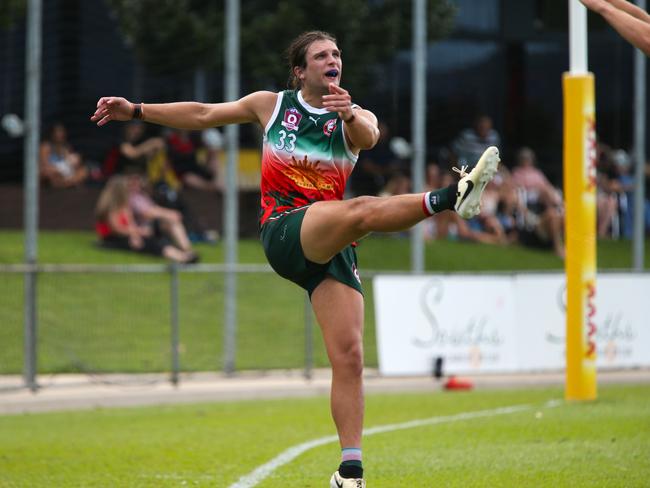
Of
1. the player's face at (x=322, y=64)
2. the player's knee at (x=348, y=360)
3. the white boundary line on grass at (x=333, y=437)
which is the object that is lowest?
the white boundary line on grass at (x=333, y=437)

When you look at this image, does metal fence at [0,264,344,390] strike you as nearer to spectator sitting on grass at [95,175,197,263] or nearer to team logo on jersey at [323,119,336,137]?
spectator sitting on grass at [95,175,197,263]

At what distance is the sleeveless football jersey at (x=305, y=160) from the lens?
22.9 feet

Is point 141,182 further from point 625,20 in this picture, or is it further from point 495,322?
point 625,20

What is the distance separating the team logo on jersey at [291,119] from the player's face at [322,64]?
7.2 inches

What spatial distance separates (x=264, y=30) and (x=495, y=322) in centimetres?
695

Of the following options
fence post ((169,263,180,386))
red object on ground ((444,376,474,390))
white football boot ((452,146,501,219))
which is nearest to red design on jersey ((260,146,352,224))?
white football boot ((452,146,501,219))

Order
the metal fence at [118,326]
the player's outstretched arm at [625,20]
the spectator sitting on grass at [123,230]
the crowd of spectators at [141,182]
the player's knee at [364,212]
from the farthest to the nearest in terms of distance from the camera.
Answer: the crowd of spectators at [141,182], the spectator sitting on grass at [123,230], the metal fence at [118,326], the player's outstretched arm at [625,20], the player's knee at [364,212]

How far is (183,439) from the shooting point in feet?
34.3

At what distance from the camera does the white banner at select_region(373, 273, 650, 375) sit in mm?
16125

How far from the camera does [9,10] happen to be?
1984cm

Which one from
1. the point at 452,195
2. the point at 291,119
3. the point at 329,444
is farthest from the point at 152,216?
the point at 452,195

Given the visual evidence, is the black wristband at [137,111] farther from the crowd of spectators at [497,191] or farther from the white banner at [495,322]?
the crowd of spectators at [497,191]

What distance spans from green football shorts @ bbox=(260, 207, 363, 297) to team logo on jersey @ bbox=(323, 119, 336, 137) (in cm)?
48

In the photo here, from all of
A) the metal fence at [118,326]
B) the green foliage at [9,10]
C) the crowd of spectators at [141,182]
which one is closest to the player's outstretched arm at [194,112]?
the metal fence at [118,326]
